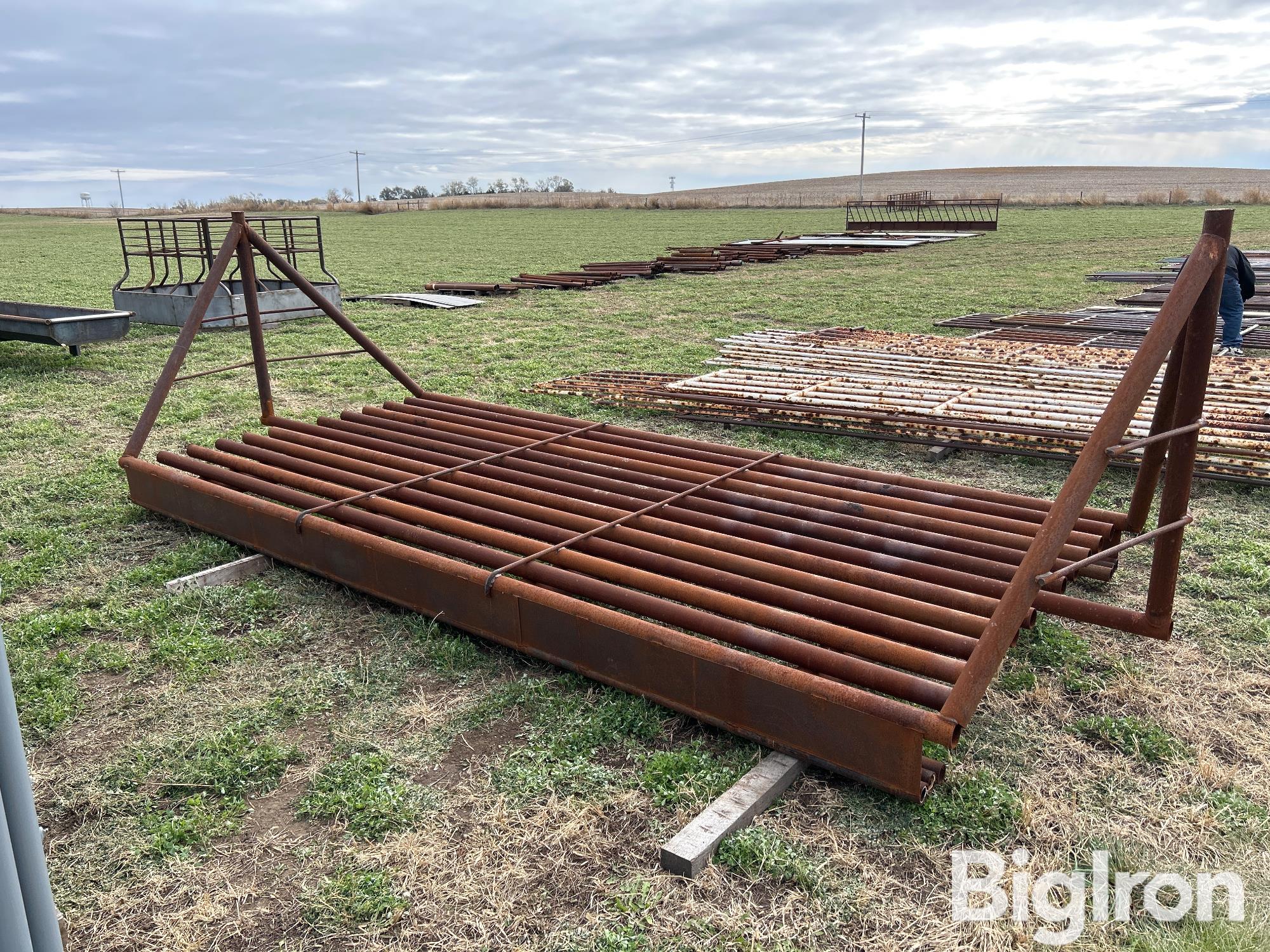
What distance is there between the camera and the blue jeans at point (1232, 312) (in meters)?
8.29

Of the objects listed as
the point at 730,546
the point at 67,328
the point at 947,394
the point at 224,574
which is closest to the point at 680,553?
the point at 730,546

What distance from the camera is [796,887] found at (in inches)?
90.7

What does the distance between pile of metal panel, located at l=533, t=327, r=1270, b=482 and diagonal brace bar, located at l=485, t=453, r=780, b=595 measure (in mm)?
1886

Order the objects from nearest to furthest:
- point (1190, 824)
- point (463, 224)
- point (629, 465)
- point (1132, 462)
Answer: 1. point (1190, 824)
2. point (629, 465)
3. point (1132, 462)
4. point (463, 224)

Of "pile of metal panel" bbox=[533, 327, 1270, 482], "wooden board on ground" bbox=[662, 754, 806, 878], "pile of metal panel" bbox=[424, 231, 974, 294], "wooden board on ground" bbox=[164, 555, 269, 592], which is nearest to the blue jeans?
"pile of metal panel" bbox=[533, 327, 1270, 482]

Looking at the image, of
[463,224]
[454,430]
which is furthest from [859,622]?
[463,224]

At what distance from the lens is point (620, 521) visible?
12.9 ft

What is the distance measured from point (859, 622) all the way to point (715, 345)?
717cm

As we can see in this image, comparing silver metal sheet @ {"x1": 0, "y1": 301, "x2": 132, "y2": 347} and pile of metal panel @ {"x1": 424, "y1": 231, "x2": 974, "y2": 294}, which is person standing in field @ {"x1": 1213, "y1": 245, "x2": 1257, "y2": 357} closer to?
pile of metal panel @ {"x1": 424, "y1": 231, "x2": 974, "y2": 294}

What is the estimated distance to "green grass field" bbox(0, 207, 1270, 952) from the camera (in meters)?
2.23

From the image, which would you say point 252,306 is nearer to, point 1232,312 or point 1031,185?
point 1232,312

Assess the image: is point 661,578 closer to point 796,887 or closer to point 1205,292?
point 796,887

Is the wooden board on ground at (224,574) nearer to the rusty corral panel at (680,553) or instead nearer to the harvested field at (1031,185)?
the rusty corral panel at (680,553)

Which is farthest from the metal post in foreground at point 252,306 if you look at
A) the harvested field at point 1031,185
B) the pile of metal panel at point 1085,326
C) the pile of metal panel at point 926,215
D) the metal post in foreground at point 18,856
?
the harvested field at point 1031,185
